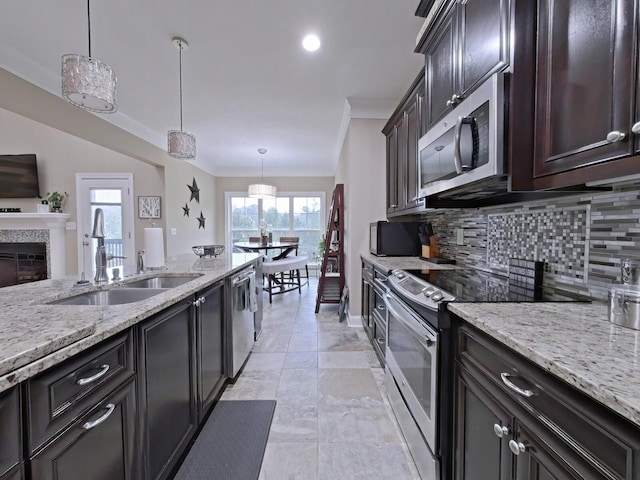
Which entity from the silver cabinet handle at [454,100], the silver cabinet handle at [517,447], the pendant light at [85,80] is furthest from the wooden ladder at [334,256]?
the silver cabinet handle at [517,447]

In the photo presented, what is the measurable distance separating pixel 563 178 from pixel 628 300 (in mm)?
411

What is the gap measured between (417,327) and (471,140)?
0.91m

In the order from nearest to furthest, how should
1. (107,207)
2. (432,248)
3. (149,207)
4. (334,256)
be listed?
1. (432,248)
2. (334,256)
3. (149,207)
4. (107,207)

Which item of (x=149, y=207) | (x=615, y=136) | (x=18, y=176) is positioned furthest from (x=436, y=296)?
(x=18, y=176)

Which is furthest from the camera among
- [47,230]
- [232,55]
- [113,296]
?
[47,230]

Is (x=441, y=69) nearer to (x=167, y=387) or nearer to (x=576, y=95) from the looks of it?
(x=576, y=95)

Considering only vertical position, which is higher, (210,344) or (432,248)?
(432,248)

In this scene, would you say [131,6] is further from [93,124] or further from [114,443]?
[114,443]

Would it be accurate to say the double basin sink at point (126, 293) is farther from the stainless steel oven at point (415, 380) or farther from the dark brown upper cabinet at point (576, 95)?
the dark brown upper cabinet at point (576, 95)

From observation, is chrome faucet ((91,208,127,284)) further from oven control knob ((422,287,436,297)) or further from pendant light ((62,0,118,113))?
oven control knob ((422,287,436,297))

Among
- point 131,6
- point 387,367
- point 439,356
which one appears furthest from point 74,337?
point 131,6

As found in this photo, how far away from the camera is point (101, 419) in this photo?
88cm

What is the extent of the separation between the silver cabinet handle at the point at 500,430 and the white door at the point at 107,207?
5582 millimetres

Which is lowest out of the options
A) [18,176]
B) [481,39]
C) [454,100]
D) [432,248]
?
[432,248]
